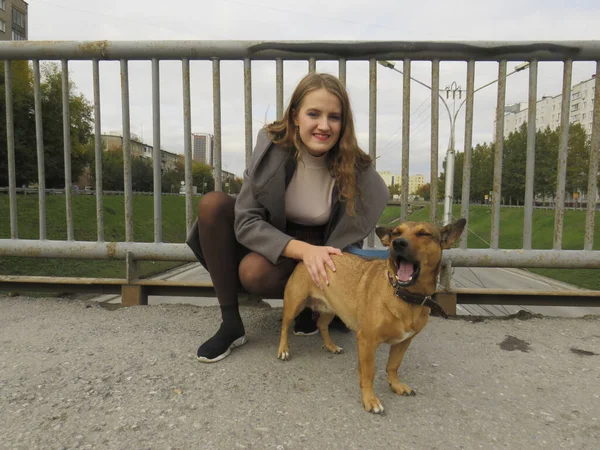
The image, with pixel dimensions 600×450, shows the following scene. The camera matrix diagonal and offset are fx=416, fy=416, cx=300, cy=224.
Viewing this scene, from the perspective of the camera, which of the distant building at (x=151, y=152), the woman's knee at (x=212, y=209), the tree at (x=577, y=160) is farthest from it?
the tree at (x=577, y=160)

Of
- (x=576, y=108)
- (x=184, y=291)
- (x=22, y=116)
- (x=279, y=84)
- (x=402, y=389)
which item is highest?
(x=576, y=108)

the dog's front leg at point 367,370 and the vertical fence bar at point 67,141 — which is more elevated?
the vertical fence bar at point 67,141

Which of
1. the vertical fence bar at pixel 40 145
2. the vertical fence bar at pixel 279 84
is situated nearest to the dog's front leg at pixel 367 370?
the vertical fence bar at pixel 279 84

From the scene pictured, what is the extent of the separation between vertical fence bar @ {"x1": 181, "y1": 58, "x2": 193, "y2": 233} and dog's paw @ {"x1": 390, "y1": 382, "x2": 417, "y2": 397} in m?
1.99

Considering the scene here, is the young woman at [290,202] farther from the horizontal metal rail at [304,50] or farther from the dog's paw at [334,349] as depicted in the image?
the horizontal metal rail at [304,50]

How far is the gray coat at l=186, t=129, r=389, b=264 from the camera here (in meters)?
2.64

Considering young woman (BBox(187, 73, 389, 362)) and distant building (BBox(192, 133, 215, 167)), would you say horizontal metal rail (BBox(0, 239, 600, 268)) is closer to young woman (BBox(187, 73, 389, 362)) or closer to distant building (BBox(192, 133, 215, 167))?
young woman (BBox(187, 73, 389, 362))

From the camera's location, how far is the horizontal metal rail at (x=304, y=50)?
320 centimetres

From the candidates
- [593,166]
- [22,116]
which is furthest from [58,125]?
[593,166]

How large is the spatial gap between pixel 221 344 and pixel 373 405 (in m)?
0.98

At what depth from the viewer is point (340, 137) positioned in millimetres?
2768

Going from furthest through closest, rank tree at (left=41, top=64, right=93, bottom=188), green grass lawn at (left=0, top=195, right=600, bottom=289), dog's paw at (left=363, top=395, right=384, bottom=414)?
1. tree at (left=41, top=64, right=93, bottom=188)
2. green grass lawn at (left=0, top=195, right=600, bottom=289)
3. dog's paw at (left=363, top=395, right=384, bottom=414)

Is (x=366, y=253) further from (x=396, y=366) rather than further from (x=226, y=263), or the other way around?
(x=226, y=263)
